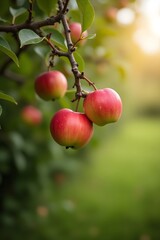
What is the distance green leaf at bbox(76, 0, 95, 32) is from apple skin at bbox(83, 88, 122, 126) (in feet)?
0.80

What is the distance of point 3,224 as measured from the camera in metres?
2.86

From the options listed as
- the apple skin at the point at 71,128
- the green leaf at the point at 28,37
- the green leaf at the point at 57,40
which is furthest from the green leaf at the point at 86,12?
the apple skin at the point at 71,128

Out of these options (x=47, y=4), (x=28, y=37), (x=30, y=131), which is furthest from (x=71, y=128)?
(x=30, y=131)

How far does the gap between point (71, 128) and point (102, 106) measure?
0.11 metres

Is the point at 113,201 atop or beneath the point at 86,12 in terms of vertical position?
atop

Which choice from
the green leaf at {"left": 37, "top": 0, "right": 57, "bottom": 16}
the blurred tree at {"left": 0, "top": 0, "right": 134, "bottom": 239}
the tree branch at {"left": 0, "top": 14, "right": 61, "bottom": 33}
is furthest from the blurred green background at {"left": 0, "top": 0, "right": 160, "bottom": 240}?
the tree branch at {"left": 0, "top": 14, "right": 61, "bottom": 33}

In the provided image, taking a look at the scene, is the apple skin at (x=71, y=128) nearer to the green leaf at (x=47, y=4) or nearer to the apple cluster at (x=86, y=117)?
the apple cluster at (x=86, y=117)

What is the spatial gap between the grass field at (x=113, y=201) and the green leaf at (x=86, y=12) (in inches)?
81.9

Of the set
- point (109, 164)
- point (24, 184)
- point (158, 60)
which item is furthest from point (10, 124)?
point (158, 60)

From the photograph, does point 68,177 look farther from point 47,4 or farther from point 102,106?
point 102,106

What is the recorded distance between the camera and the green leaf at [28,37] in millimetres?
920

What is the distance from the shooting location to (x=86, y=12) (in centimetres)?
107

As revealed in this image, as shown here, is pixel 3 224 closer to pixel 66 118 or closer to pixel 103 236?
pixel 103 236

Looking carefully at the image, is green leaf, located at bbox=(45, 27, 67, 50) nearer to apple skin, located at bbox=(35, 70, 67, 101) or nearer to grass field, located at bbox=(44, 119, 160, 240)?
apple skin, located at bbox=(35, 70, 67, 101)
